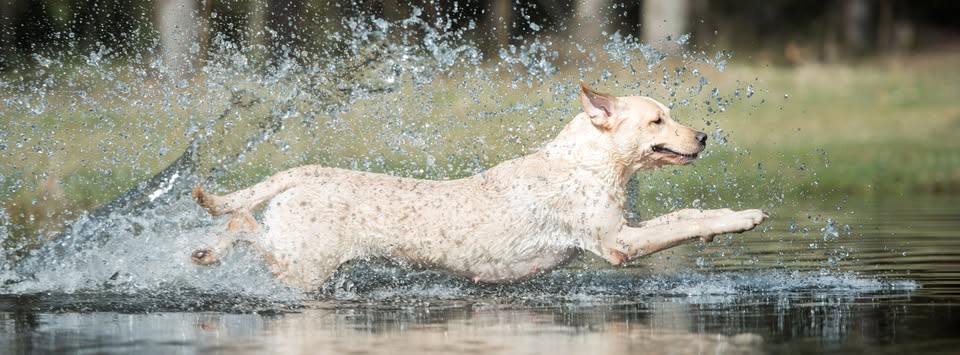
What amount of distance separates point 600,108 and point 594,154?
0.27m

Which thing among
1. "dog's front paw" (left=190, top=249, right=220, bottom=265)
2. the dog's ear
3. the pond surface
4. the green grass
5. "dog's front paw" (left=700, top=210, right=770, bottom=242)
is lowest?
the pond surface

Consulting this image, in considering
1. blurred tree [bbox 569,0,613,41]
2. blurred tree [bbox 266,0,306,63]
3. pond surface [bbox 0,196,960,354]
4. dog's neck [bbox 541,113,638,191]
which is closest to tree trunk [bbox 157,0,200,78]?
blurred tree [bbox 266,0,306,63]

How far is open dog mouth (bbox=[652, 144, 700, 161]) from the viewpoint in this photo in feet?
29.3

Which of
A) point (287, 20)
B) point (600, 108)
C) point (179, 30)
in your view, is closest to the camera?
point (600, 108)

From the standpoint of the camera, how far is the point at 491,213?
8.96 meters

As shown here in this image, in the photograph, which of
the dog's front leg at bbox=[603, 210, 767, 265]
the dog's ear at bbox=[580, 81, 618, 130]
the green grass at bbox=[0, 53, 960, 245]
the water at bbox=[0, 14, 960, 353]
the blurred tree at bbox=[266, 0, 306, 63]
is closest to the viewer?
the water at bbox=[0, 14, 960, 353]

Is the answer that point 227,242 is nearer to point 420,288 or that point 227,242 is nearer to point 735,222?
point 420,288

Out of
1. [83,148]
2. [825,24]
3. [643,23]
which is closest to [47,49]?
[83,148]

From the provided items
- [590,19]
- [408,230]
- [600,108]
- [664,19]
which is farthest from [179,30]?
[600,108]

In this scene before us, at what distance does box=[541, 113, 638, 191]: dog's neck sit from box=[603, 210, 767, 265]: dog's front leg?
299 mm

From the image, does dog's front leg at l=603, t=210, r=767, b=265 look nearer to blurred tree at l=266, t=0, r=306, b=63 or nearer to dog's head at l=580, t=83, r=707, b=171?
dog's head at l=580, t=83, r=707, b=171

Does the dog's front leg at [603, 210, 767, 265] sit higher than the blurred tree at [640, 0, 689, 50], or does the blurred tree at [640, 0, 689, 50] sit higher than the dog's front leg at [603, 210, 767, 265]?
the blurred tree at [640, 0, 689, 50]

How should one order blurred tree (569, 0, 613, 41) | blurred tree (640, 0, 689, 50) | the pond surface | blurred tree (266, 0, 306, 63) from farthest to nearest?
1. blurred tree (569, 0, 613, 41)
2. blurred tree (640, 0, 689, 50)
3. blurred tree (266, 0, 306, 63)
4. the pond surface

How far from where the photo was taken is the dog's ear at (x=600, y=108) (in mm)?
8875
